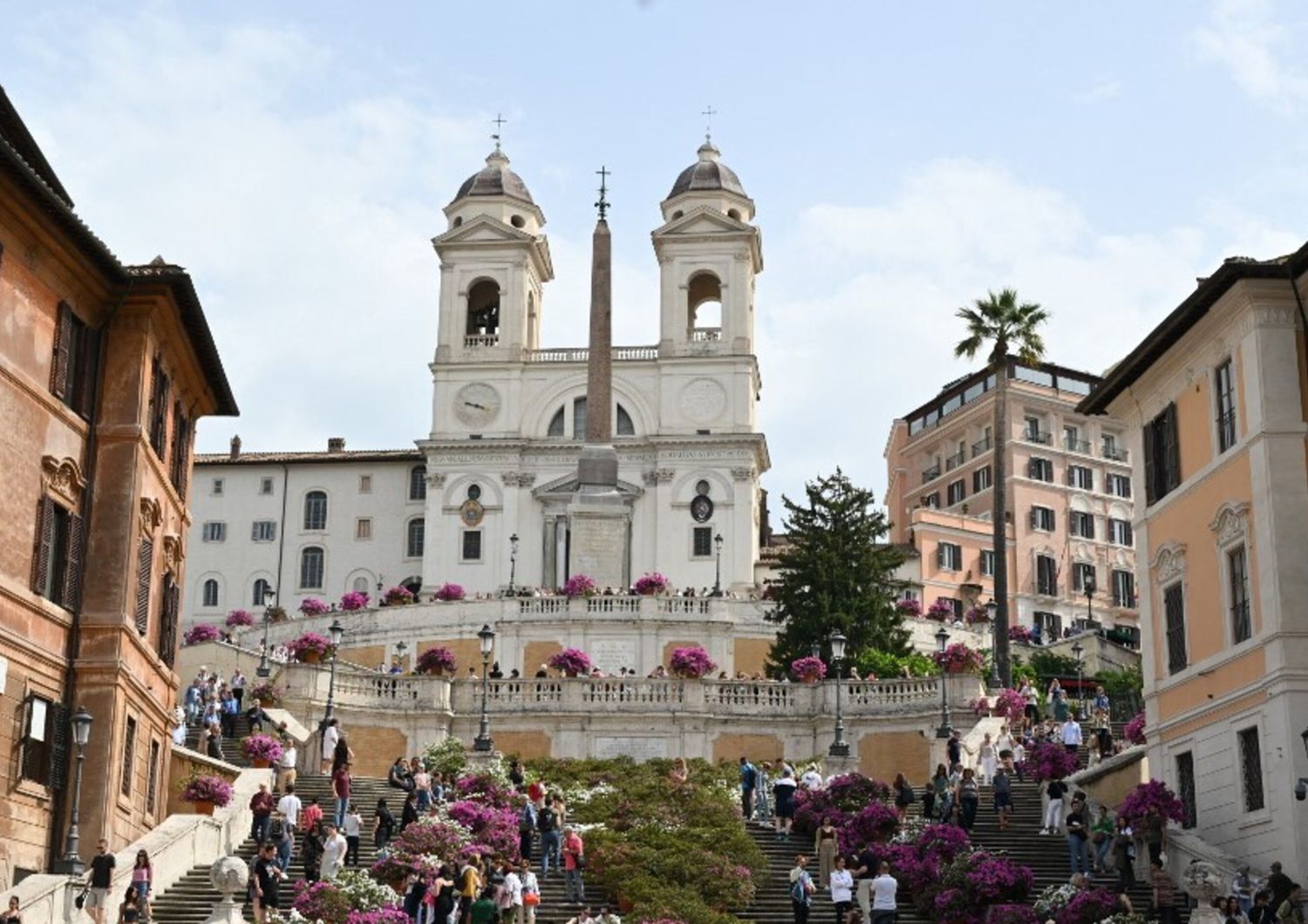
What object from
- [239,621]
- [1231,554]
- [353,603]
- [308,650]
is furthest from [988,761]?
[239,621]

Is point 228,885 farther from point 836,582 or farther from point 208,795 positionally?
point 836,582

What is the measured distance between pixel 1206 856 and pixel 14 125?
2398 cm

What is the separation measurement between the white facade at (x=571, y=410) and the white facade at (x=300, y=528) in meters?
4.81

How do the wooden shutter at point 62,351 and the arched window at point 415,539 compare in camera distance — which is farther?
the arched window at point 415,539

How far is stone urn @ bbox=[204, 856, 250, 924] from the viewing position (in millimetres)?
29812

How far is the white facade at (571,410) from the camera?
3824 inches

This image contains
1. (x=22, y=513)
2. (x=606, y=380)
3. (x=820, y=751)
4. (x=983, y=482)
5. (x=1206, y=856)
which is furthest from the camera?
(x=983, y=482)

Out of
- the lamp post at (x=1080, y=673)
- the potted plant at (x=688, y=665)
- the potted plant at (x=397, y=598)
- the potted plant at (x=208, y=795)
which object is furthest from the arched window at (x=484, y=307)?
the potted plant at (x=208, y=795)

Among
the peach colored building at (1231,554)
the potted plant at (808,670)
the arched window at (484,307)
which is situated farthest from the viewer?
the arched window at (484,307)

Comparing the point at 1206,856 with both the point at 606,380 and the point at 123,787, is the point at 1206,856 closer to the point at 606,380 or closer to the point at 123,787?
the point at 123,787

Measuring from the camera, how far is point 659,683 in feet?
180

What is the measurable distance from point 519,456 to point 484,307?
10.6 meters

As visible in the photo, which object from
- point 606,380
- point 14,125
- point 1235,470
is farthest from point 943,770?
point 606,380

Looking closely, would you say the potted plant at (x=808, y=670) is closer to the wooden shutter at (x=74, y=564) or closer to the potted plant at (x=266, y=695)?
the potted plant at (x=266, y=695)
